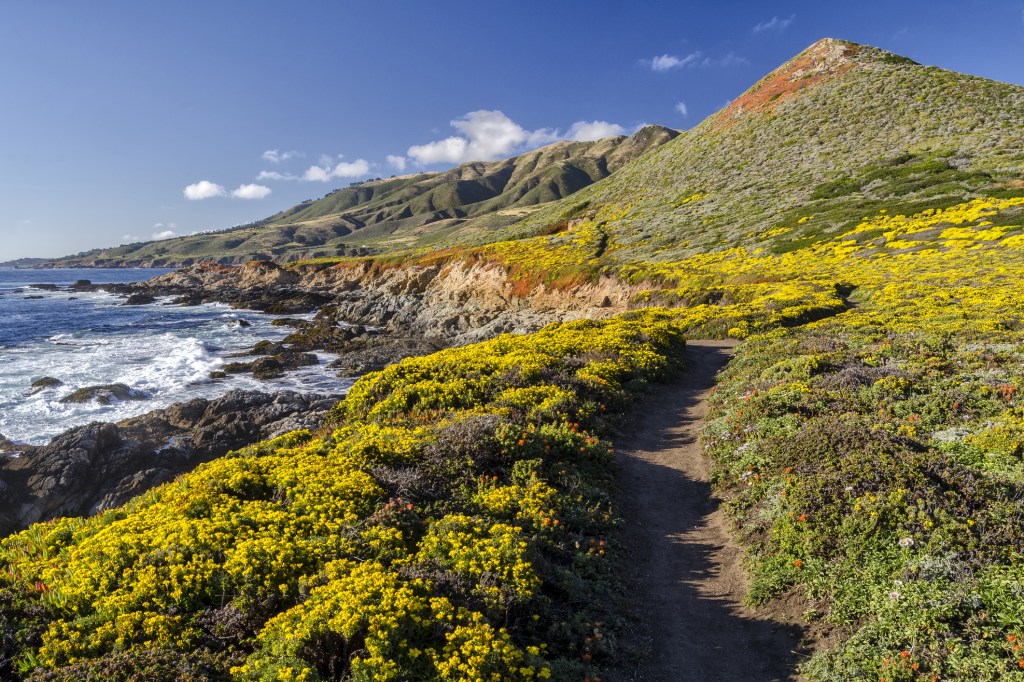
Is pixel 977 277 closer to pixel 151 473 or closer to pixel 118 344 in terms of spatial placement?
pixel 151 473

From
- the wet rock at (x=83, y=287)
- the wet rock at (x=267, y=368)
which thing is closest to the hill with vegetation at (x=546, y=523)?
the wet rock at (x=267, y=368)

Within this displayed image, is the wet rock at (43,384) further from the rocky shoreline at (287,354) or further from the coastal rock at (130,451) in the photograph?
the coastal rock at (130,451)

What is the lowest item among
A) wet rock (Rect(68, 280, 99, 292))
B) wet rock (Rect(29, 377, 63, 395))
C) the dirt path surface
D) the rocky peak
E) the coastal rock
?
the coastal rock

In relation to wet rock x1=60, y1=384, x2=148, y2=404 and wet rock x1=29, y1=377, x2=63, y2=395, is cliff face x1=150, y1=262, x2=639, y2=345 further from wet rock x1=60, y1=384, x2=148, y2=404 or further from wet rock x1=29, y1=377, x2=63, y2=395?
wet rock x1=29, y1=377, x2=63, y2=395

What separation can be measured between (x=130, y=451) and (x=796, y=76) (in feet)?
361

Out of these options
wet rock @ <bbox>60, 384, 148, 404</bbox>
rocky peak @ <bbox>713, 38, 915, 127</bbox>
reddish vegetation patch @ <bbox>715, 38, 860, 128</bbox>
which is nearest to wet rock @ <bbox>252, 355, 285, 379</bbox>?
wet rock @ <bbox>60, 384, 148, 404</bbox>

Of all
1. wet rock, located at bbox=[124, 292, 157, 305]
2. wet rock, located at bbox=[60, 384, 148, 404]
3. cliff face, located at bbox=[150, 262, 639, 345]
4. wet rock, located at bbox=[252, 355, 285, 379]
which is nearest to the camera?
wet rock, located at bbox=[60, 384, 148, 404]

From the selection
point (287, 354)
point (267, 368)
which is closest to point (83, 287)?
point (287, 354)

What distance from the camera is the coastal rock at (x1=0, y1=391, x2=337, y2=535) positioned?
2245 centimetres

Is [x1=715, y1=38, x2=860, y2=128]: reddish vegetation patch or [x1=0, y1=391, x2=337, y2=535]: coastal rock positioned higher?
[x1=715, y1=38, x2=860, y2=128]: reddish vegetation patch

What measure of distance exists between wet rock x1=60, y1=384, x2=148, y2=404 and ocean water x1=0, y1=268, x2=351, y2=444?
524mm

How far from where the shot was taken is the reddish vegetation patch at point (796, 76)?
84.9 metres

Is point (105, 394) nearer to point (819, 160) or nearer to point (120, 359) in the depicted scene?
point (120, 359)

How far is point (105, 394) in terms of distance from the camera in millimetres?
34906
